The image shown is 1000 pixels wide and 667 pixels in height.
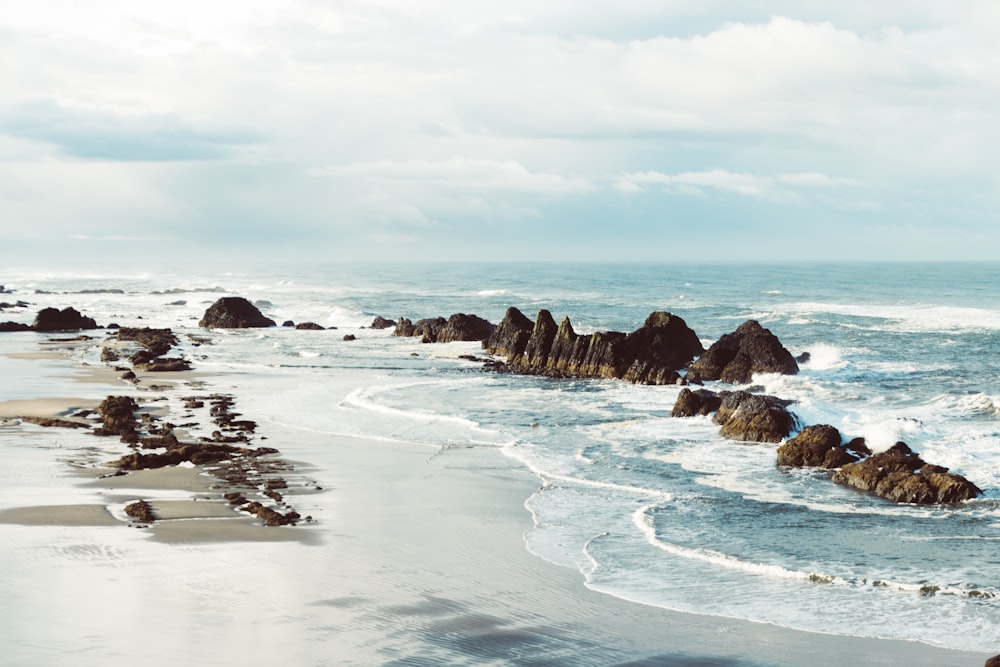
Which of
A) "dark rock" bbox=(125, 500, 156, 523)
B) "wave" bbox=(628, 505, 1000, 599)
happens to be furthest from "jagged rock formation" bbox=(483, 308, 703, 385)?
"dark rock" bbox=(125, 500, 156, 523)

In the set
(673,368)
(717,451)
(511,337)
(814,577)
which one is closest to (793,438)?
(717,451)

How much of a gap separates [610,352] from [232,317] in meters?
33.6

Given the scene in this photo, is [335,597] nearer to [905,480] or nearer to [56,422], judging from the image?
[905,480]

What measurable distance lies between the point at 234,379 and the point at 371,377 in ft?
17.2

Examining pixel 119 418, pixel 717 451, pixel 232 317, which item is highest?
pixel 232 317

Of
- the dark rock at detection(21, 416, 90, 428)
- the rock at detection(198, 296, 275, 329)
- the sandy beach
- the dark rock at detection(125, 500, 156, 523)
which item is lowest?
the sandy beach

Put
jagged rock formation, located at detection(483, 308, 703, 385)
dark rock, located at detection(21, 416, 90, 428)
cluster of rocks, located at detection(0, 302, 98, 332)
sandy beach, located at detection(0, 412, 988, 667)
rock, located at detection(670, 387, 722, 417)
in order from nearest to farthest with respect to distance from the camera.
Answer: sandy beach, located at detection(0, 412, 988, 667), dark rock, located at detection(21, 416, 90, 428), rock, located at detection(670, 387, 722, 417), jagged rock formation, located at detection(483, 308, 703, 385), cluster of rocks, located at detection(0, 302, 98, 332)

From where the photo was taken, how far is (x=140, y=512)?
618 inches

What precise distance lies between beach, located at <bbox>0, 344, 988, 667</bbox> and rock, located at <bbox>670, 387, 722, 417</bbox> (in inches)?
446

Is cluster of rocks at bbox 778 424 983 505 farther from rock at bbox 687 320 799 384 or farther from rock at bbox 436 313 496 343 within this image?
rock at bbox 436 313 496 343

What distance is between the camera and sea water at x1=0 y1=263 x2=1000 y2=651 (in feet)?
42.4

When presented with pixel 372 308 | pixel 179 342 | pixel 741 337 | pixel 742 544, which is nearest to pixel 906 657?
pixel 742 544

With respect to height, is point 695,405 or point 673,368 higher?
point 673,368

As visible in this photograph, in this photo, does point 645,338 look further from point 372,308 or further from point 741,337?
point 372,308
